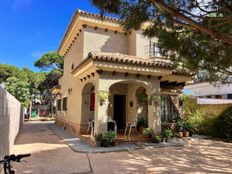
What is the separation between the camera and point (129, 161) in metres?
9.03

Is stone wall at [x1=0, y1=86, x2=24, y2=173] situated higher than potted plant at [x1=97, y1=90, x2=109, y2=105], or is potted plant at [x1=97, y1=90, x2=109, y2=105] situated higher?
potted plant at [x1=97, y1=90, x2=109, y2=105]

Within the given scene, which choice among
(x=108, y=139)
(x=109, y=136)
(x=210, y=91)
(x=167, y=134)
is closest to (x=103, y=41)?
(x=109, y=136)

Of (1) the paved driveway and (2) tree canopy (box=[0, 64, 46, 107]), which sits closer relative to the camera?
(1) the paved driveway

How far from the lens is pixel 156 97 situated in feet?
43.9

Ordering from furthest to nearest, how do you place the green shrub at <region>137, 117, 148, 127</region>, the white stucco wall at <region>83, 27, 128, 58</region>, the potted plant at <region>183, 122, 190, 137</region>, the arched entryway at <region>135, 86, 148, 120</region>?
the arched entryway at <region>135, 86, 148, 120</region>, the green shrub at <region>137, 117, 148, 127</region>, the white stucco wall at <region>83, 27, 128, 58</region>, the potted plant at <region>183, 122, 190, 137</region>

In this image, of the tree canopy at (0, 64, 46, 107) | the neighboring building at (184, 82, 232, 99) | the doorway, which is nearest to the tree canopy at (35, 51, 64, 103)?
the tree canopy at (0, 64, 46, 107)

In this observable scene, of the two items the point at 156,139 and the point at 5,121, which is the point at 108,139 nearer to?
the point at 156,139

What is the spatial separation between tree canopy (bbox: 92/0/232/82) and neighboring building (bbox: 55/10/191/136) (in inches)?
154

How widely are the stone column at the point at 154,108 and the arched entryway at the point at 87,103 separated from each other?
4.38 metres

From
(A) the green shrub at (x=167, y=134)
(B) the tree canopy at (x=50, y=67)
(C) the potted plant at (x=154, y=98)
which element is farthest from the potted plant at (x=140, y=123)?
(B) the tree canopy at (x=50, y=67)

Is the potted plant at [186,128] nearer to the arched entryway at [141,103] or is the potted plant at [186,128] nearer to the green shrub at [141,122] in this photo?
the green shrub at [141,122]

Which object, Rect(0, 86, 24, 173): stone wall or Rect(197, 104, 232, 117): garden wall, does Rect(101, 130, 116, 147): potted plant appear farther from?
Rect(197, 104, 232, 117): garden wall

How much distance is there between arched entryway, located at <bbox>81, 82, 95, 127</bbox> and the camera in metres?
15.8

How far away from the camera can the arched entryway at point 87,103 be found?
1581cm
